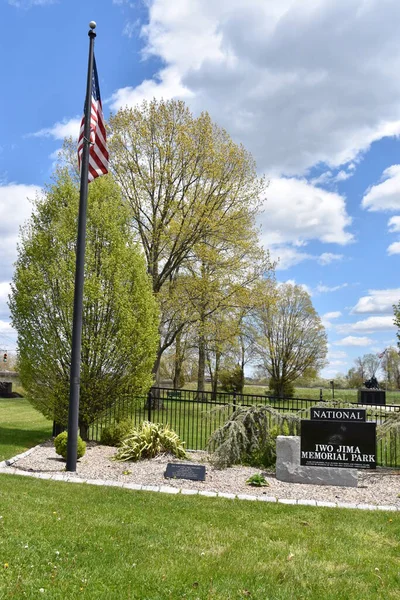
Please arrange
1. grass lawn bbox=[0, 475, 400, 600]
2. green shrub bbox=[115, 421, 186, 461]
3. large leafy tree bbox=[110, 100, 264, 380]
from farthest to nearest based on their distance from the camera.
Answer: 1. large leafy tree bbox=[110, 100, 264, 380]
2. green shrub bbox=[115, 421, 186, 461]
3. grass lawn bbox=[0, 475, 400, 600]

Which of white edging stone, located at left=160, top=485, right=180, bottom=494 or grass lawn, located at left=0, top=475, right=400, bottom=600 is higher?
grass lawn, located at left=0, top=475, right=400, bottom=600

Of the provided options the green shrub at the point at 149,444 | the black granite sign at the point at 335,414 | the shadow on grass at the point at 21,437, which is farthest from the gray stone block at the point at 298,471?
the shadow on grass at the point at 21,437

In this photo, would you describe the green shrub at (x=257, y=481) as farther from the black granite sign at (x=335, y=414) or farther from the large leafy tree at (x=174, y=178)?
the large leafy tree at (x=174, y=178)

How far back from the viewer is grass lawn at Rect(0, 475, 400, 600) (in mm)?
3920

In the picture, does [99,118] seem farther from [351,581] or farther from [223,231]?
[223,231]

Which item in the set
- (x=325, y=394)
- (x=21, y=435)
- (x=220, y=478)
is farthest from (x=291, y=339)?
(x=220, y=478)

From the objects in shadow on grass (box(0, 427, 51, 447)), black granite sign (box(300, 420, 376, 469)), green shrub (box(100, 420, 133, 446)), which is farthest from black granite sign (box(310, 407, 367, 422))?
shadow on grass (box(0, 427, 51, 447))

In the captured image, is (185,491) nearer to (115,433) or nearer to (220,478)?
(220,478)

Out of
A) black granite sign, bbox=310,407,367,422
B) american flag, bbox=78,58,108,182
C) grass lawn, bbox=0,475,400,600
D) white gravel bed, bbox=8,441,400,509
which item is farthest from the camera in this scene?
american flag, bbox=78,58,108,182

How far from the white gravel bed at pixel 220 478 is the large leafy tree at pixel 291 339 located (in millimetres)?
26649

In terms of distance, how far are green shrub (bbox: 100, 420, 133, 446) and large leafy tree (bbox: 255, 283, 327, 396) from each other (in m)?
24.7

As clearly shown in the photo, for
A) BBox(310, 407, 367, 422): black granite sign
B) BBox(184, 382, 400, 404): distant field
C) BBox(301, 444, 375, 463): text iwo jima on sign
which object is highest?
A: BBox(310, 407, 367, 422): black granite sign

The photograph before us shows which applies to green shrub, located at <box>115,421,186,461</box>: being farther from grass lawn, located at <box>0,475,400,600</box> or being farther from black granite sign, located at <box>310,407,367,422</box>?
grass lawn, located at <box>0,475,400,600</box>

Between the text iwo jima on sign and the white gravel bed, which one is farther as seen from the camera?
the text iwo jima on sign
